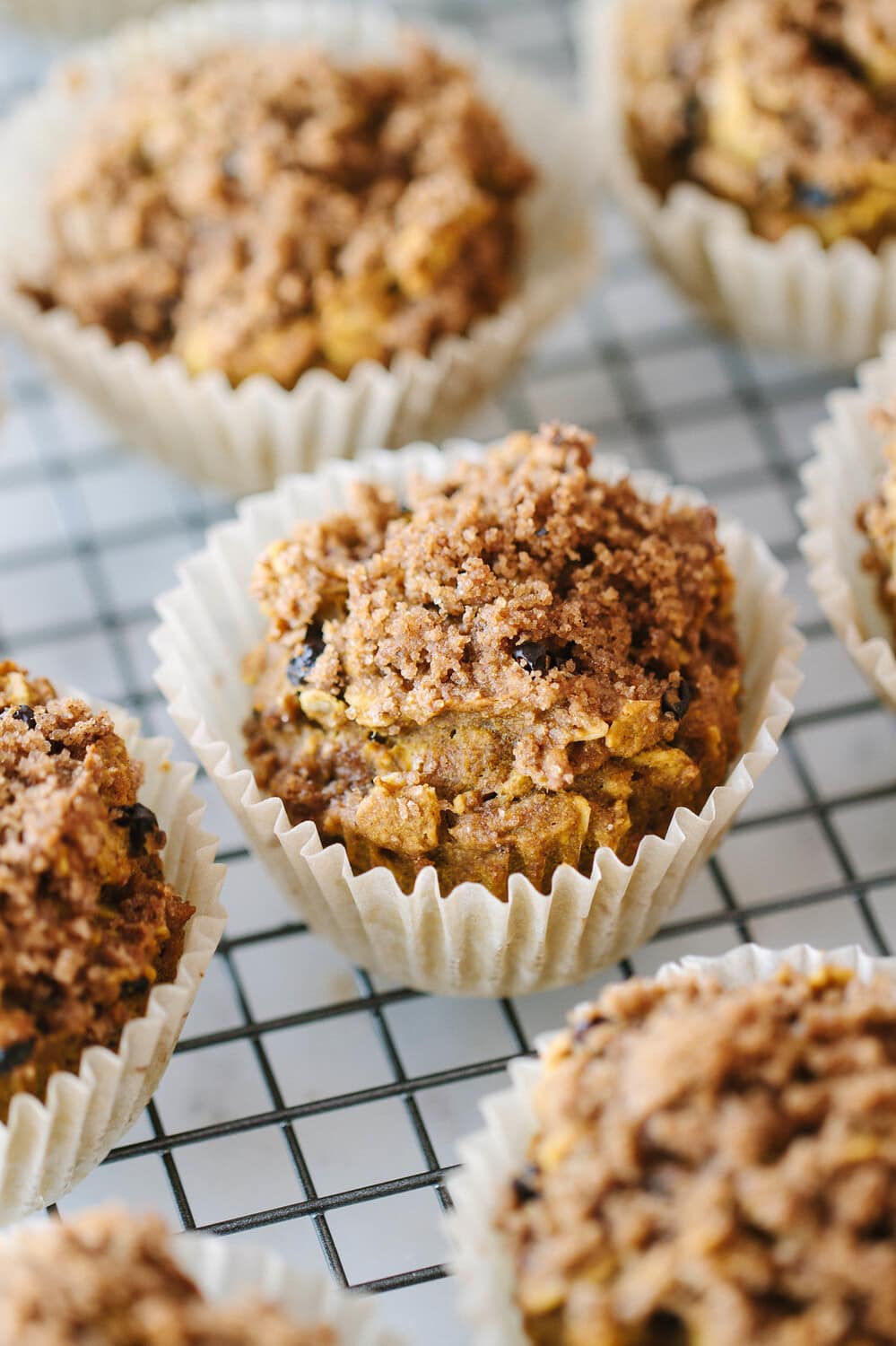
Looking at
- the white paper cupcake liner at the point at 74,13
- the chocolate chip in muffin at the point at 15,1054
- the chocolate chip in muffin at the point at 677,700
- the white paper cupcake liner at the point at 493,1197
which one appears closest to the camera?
the white paper cupcake liner at the point at 493,1197

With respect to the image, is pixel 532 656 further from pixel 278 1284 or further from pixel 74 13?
pixel 74 13

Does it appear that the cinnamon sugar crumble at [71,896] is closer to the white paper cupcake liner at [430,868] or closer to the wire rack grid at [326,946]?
the white paper cupcake liner at [430,868]

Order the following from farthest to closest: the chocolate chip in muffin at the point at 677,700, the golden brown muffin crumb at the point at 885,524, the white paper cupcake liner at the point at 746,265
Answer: the white paper cupcake liner at the point at 746,265 < the golden brown muffin crumb at the point at 885,524 < the chocolate chip in muffin at the point at 677,700

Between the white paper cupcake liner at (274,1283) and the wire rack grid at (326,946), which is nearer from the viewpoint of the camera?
the white paper cupcake liner at (274,1283)

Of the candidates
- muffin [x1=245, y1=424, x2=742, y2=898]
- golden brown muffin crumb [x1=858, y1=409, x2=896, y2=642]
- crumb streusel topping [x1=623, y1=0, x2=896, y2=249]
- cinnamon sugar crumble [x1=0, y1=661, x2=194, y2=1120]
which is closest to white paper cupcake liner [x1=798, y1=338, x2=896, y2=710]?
golden brown muffin crumb [x1=858, y1=409, x2=896, y2=642]

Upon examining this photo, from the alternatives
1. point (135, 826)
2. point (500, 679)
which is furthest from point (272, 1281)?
point (500, 679)

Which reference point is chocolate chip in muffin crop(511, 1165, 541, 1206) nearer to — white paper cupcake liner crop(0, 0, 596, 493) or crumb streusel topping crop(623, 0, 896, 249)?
white paper cupcake liner crop(0, 0, 596, 493)

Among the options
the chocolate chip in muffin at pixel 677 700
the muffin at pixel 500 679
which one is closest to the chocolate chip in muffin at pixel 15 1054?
the muffin at pixel 500 679
